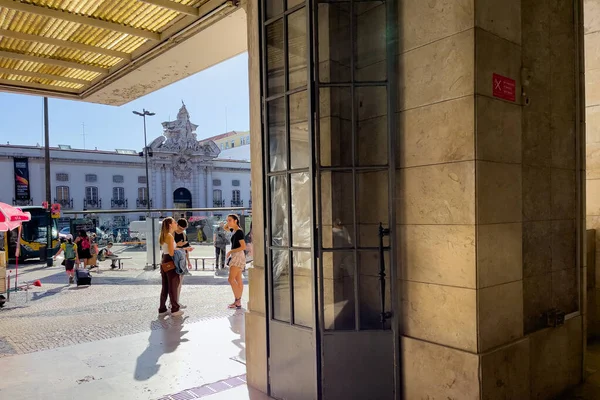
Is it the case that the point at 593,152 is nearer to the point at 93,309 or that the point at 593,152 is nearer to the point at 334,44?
the point at 334,44

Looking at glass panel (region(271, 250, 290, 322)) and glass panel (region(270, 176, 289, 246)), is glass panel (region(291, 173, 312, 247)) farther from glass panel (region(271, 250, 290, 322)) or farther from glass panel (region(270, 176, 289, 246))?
glass panel (region(271, 250, 290, 322))

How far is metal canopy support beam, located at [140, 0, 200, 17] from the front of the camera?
5.39 metres

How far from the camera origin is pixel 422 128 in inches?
137

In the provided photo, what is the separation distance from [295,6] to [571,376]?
445cm

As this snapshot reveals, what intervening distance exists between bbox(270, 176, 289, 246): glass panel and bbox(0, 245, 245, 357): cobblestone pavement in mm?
4188

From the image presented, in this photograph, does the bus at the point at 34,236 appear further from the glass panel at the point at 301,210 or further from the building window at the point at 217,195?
the building window at the point at 217,195

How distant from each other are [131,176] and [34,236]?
3447 cm

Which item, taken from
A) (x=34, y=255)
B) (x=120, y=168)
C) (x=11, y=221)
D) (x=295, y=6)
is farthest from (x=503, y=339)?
(x=120, y=168)

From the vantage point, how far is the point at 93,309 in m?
9.25

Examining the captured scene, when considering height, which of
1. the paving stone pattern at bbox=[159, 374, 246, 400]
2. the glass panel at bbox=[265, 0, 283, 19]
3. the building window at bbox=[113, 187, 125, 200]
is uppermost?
the glass panel at bbox=[265, 0, 283, 19]

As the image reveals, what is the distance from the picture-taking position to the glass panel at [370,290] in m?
3.80

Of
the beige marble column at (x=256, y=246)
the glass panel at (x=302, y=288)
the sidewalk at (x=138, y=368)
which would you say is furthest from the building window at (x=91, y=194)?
the glass panel at (x=302, y=288)

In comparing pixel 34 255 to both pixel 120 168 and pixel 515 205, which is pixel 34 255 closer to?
pixel 515 205

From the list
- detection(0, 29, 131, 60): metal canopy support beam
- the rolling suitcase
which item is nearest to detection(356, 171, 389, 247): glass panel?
detection(0, 29, 131, 60): metal canopy support beam
